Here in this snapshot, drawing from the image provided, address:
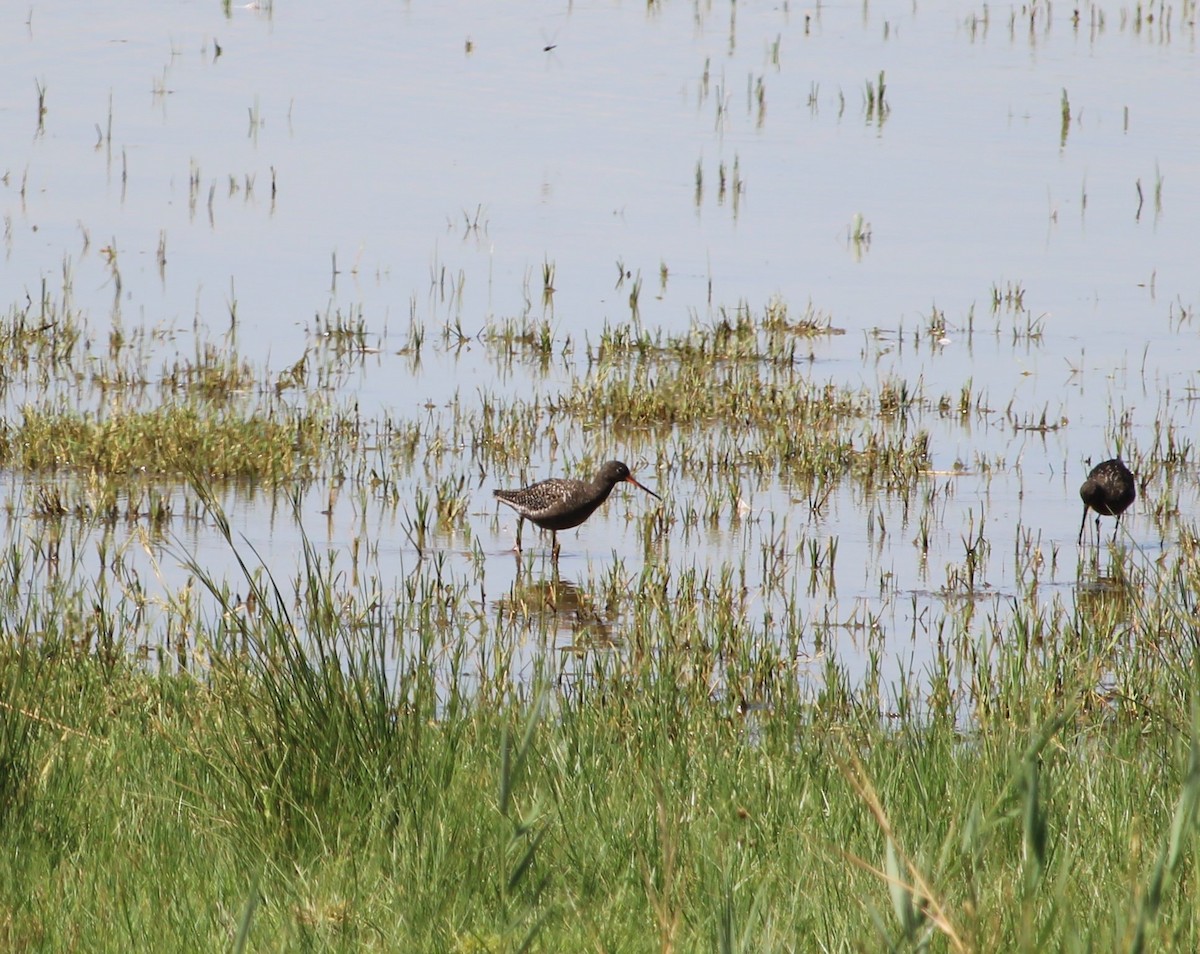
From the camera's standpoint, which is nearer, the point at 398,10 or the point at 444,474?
the point at 444,474

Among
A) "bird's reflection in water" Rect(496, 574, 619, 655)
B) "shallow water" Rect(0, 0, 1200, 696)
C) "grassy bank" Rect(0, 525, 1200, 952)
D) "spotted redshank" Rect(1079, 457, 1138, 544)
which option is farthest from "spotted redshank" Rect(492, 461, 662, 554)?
"grassy bank" Rect(0, 525, 1200, 952)

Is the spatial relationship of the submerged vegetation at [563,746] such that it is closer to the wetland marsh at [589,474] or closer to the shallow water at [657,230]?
the wetland marsh at [589,474]

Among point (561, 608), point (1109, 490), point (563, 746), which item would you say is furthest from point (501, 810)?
point (1109, 490)

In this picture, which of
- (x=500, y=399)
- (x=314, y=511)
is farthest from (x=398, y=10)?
(x=314, y=511)

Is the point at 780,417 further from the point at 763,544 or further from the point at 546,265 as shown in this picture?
the point at 546,265

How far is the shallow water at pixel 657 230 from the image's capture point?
11.3m

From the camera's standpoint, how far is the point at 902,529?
11398mm

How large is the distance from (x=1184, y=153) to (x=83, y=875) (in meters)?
22.7

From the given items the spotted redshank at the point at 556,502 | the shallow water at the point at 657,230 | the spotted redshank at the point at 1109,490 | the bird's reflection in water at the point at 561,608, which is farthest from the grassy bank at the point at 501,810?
the spotted redshank at the point at 1109,490

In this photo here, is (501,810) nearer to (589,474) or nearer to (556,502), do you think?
(556,502)

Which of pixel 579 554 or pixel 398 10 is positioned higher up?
pixel 398 10

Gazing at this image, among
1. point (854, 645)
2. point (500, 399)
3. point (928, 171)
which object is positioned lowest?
point (854, 645)

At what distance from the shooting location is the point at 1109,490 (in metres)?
11.1

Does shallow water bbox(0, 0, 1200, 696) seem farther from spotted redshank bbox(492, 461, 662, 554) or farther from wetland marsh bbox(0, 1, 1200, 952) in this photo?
spotted redshank bbox(492, 461, 662, 554)
